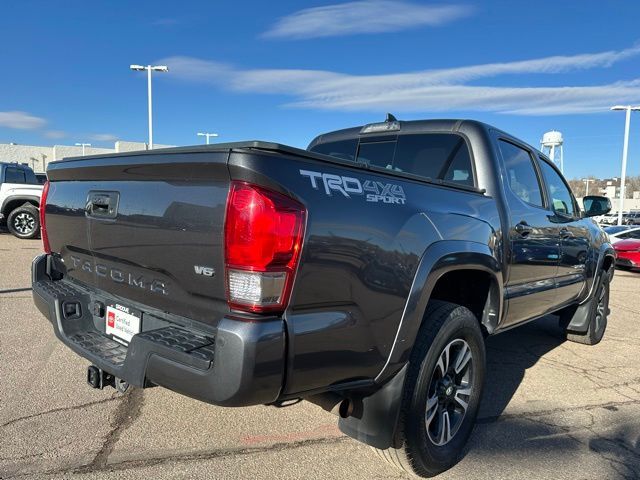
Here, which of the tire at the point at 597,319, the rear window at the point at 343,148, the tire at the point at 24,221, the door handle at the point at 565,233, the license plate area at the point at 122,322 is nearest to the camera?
the license plate area at the point at 122,322

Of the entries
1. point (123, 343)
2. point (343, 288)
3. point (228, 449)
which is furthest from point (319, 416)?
point (343, 288)

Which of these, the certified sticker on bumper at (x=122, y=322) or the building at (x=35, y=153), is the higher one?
the building at (x=35, y=153)

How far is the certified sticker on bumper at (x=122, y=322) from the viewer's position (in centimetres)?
241

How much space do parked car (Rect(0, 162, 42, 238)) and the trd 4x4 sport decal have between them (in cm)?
1256

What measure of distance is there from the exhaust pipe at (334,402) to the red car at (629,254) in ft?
45.5

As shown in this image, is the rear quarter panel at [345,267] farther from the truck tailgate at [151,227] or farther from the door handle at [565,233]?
the door handle at [565,233]

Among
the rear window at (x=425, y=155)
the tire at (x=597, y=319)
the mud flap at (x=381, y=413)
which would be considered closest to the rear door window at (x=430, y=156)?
the rear window at (x=425, y=155)

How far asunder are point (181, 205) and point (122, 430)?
1.74 metres

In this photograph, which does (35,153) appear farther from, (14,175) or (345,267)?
Result: (345,267)

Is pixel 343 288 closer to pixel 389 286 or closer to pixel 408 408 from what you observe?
pixel 389 286

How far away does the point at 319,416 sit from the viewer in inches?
132

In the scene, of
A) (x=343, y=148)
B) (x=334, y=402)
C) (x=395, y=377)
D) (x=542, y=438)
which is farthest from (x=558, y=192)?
(x=334, y=402)

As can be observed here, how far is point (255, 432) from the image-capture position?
306 cm

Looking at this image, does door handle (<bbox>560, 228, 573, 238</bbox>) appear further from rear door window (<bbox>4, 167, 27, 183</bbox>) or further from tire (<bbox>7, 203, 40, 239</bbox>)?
rear door window (<bbox>4, 167, 27, 183</bbox>)
